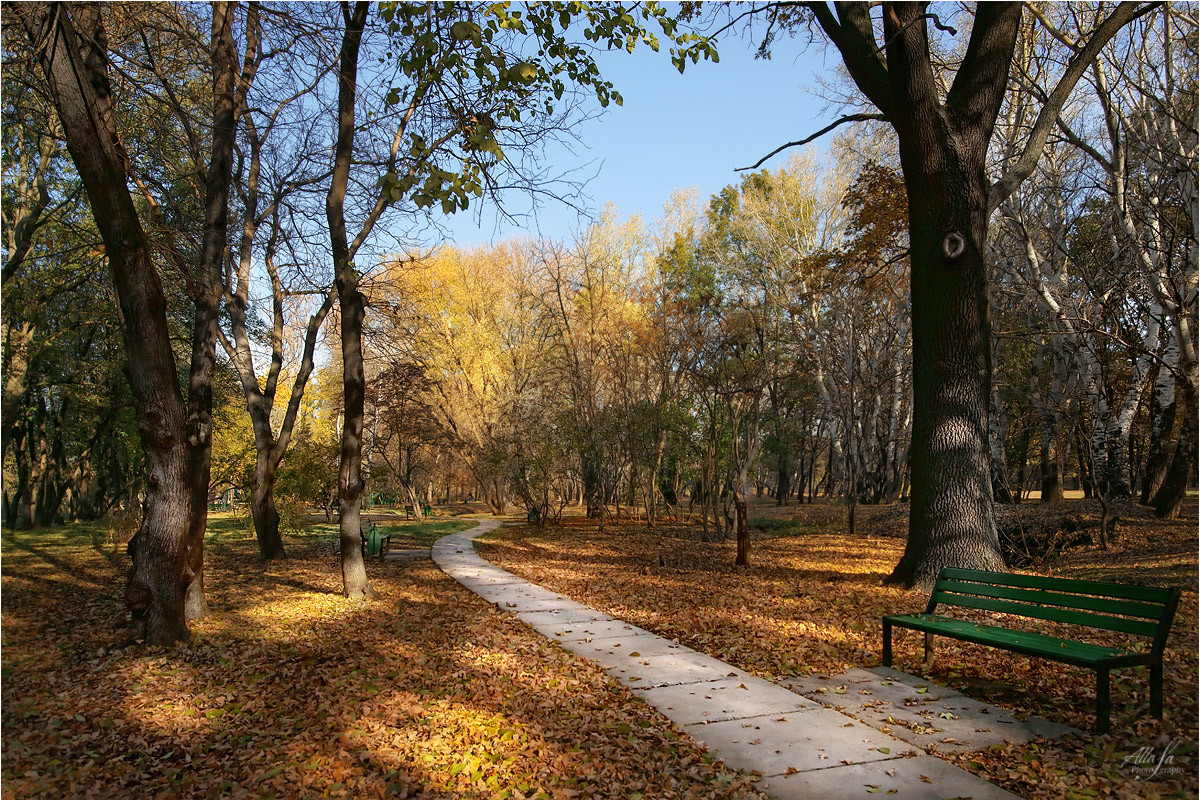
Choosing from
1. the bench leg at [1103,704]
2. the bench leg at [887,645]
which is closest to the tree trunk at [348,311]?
the bench leg at [887,645]

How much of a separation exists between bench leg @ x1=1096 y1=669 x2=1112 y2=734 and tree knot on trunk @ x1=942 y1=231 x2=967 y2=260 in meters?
5.31

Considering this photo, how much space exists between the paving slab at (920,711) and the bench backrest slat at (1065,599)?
71 cm

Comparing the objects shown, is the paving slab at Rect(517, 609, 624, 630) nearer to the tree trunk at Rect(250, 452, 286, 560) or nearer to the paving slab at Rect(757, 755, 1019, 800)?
the paving slab at Rect(757, 755, 1019, 800)

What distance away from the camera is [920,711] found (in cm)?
461

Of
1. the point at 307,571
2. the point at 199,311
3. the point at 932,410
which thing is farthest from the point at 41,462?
the point at 932,410

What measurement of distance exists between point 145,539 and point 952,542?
26.8 feet

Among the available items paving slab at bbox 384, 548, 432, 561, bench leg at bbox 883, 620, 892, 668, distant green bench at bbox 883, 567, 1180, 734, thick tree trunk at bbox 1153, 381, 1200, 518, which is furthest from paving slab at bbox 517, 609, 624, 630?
thick tree trunk at bbox 1153, 381, 1200, 518

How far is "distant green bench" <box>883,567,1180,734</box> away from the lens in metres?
4.11

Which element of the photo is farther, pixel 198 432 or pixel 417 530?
pixel 417 530

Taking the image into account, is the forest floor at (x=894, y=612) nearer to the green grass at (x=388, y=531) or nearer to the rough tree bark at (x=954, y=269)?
the rough tree bark at (x=954, y=269)

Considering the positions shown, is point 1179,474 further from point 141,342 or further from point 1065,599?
point 141,342

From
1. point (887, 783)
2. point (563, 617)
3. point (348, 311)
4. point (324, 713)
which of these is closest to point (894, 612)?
point (563, 617)

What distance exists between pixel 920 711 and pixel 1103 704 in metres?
1.00

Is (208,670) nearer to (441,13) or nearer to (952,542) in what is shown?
(441,13)
